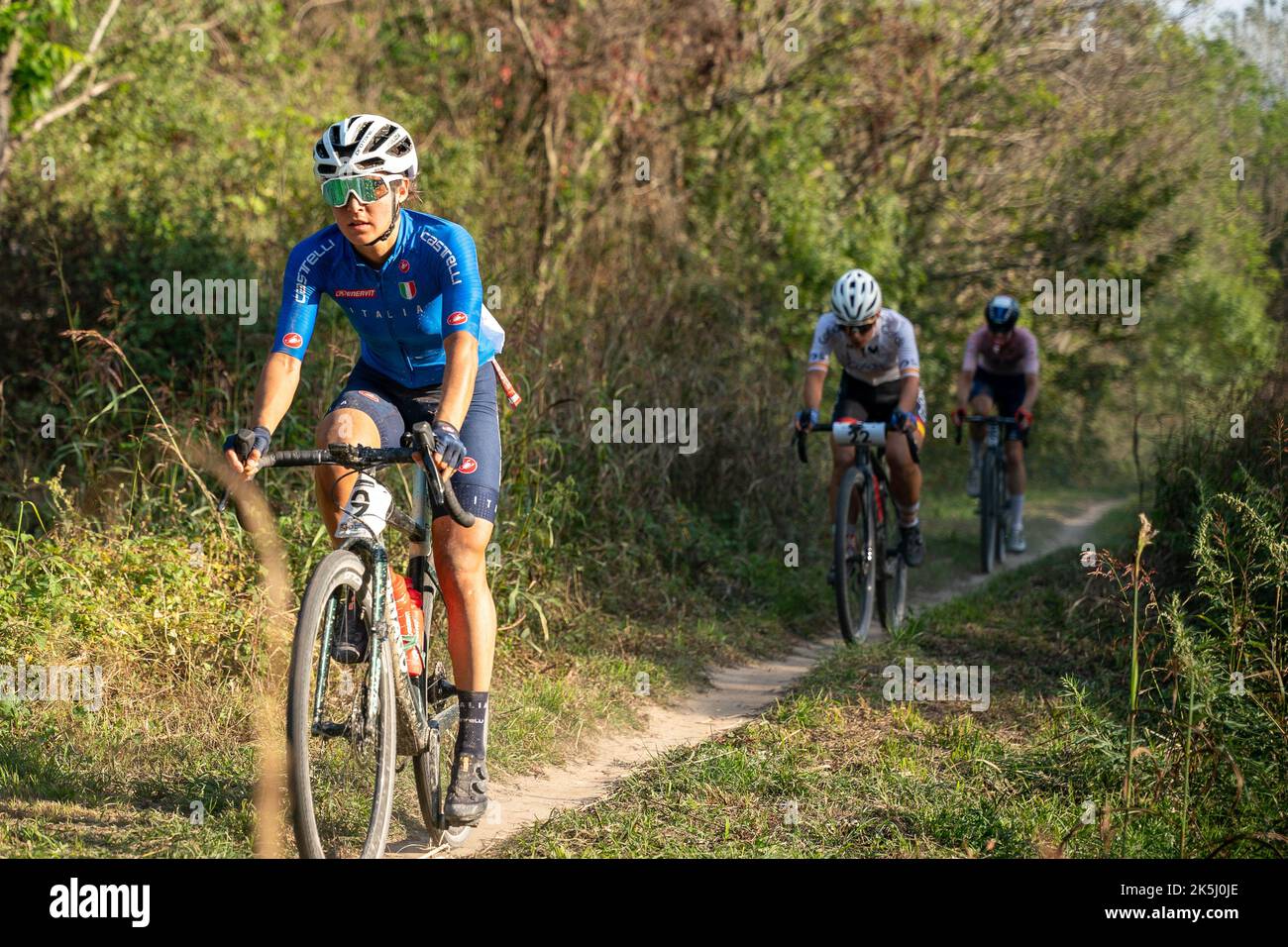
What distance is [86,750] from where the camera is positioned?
5.11 m

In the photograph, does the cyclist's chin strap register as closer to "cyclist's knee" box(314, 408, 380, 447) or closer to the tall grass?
"cyclist's knee" box(314, 408, 380, 447)

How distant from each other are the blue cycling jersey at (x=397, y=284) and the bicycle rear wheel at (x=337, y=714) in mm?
968

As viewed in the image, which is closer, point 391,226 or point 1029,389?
point 391,226

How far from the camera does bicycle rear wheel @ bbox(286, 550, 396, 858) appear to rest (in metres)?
3.67

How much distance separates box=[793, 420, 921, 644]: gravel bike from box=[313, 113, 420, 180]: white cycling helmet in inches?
157

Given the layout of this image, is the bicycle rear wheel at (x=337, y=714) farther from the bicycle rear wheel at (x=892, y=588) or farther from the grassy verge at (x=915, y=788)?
the bicycle rear wheel at (x=892, y=588)

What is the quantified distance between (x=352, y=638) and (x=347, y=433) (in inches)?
28.4

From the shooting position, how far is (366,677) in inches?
156

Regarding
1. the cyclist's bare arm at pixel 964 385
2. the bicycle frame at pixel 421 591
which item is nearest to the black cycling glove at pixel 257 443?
the bicycle frame at pixel 421 591

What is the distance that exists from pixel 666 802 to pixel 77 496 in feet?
12.9

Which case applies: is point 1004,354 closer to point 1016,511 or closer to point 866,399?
point 1016,511

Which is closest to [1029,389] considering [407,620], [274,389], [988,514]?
[988,514]

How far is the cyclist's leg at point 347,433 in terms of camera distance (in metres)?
4.28
